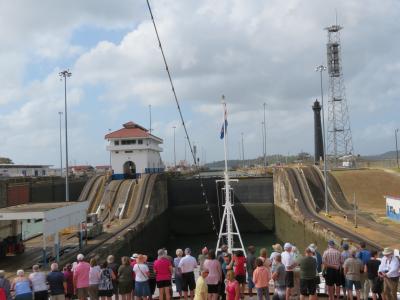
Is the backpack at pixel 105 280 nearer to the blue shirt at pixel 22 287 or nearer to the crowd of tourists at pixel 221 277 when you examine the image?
the crowd of tourists at pixel 221 277

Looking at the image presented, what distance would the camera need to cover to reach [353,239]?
25797 millimetres

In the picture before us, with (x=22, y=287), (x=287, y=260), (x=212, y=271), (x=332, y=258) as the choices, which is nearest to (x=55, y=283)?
(x=22, y=287)

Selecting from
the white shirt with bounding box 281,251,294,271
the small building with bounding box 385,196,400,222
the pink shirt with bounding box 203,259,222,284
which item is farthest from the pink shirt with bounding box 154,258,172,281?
the small building with bounding box 385,196,400,222

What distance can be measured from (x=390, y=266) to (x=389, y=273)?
16 centimetres

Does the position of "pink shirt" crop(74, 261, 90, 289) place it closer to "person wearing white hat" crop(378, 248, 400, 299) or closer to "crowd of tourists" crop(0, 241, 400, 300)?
"crowd of tourists" crop(0, 241, 400, 300)

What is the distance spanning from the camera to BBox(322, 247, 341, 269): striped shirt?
11.5m

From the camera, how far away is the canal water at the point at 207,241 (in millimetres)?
41969

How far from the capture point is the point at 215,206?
2010 inches

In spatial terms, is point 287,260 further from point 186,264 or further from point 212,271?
point 186,264

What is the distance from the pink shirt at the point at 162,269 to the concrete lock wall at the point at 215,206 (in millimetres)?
37931

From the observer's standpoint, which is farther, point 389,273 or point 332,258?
point 332,258

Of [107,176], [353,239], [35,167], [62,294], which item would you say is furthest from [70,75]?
[35,167]

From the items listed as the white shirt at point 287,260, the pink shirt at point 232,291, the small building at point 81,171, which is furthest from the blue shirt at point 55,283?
the small building at point 81,171

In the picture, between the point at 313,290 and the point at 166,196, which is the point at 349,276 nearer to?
the point at 313,290
